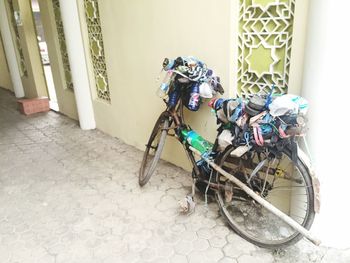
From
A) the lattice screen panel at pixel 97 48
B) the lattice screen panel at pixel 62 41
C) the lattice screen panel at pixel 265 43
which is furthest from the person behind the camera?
the lattice screen panel at pixel 62 41

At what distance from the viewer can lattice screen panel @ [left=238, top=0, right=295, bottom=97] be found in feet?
7.64

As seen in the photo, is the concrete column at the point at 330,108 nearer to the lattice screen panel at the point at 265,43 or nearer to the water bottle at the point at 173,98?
the lattice screen panel at the point at 265,43

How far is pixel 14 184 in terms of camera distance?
352 centimetres

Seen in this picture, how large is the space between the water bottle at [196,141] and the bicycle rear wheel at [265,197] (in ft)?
0.66

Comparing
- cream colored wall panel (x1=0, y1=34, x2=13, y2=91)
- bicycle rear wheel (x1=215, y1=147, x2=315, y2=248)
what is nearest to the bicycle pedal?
bicycle rear wheel (x1=215, y1=147, x2=315, y2=248)

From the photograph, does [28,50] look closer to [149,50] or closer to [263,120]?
[149,50]

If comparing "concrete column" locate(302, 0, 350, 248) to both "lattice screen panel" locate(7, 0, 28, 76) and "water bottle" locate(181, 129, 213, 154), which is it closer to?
"water bottle" locate(181, 129, 213, 154)

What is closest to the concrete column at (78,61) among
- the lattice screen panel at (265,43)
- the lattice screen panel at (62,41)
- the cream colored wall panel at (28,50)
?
the lattice screen panel at (62,41)

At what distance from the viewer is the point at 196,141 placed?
9.23 ft

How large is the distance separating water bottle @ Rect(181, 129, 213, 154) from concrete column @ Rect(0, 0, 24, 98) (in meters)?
5.52

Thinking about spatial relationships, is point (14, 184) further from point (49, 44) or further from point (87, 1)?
point (49, 44)

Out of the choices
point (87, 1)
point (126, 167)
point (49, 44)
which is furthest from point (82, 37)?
point (126, 167)

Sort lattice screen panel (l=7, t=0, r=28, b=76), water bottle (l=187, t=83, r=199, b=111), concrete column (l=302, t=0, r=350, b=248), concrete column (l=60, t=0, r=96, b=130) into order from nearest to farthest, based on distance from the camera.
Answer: concrete column (l=302, t=0, r=350, b=248), water bottle (l=187, t=83, r=199, b=111), concrete column (l=60, t=0, r=96, b=130), lattice screen panel (l=7, t=0, r=28, b=76)

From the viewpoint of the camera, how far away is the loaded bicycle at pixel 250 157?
83.4 inches
